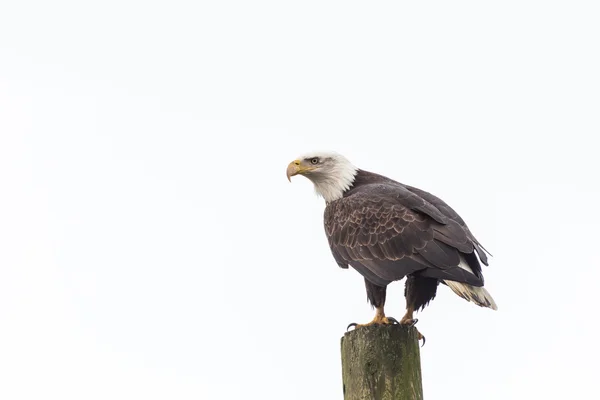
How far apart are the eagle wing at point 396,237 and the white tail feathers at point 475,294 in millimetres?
127

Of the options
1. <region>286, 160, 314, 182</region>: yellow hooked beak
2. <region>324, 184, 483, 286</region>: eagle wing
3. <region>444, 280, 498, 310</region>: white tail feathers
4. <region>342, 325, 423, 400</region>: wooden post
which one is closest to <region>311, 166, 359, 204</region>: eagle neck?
<region>286, 160, 314, 182</region>: yellow hooked beak

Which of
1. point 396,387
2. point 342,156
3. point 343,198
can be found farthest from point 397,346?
point 342,156

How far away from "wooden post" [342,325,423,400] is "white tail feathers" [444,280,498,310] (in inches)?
68.2

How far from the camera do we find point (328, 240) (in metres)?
8.55

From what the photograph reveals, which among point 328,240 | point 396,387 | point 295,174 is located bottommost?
point 396,387

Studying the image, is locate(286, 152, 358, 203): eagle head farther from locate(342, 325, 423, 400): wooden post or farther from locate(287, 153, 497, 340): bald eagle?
locate(342, 325, 423, 400): wooden post

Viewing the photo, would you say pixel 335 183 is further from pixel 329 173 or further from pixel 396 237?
pixel 396 237

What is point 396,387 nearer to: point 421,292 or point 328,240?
point 421,292

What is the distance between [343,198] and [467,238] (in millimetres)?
1620

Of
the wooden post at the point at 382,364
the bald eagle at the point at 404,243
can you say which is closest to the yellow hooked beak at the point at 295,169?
the bald eagle at the point at 404,243

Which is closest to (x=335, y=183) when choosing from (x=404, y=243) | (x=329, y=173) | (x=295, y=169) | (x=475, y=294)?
(x=329, y=173)

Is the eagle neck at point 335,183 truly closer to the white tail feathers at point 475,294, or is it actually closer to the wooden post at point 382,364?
the white tail feathers at point 475,294

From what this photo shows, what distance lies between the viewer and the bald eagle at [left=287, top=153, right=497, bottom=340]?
740 cm

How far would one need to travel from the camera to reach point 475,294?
24.3 ft
